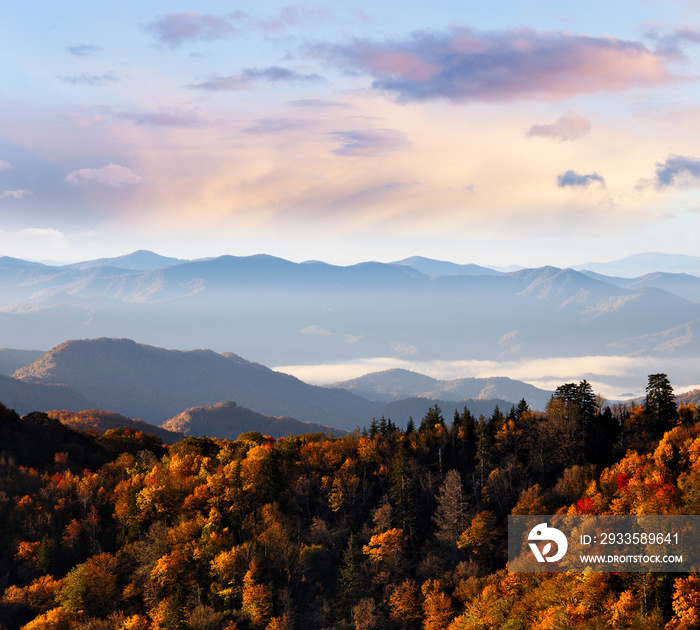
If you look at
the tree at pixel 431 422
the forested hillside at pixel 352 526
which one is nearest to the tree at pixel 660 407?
the forested hillside at pixel 352 526

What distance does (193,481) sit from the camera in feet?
306

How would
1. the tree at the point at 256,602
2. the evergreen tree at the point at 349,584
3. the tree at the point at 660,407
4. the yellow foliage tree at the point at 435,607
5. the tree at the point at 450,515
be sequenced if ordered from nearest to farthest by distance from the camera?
1. the yellow foliage tree at the point at 435,607
2. the tree at the point at 256,602
3. the evergreen tree at the point at 349,584
4. the tree at the point at 450,515
5. the tree at the point at 660,407

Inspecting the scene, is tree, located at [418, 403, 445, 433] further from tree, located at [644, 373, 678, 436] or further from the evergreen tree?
tree, located at [644, 373, 678, 436]

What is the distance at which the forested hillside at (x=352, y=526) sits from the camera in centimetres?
6500

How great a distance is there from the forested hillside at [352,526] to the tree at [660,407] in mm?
324

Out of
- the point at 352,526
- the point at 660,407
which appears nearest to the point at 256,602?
the point at 352,526

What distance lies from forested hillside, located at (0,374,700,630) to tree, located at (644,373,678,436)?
32 cm

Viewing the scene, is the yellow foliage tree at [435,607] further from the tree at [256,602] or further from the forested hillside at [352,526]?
the tree at [256,602]

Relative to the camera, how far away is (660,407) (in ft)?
314

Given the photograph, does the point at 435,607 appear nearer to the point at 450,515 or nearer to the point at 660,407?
the point at 450,515

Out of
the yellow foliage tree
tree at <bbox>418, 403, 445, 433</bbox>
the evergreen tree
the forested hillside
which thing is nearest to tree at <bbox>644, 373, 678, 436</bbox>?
the forested hillside

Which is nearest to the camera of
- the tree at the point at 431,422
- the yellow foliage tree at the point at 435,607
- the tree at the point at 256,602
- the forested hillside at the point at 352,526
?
the forested hillside at the point at 352,526

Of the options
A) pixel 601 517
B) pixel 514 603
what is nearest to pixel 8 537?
pixel 514 603

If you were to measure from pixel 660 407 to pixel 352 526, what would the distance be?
59.5 metres
